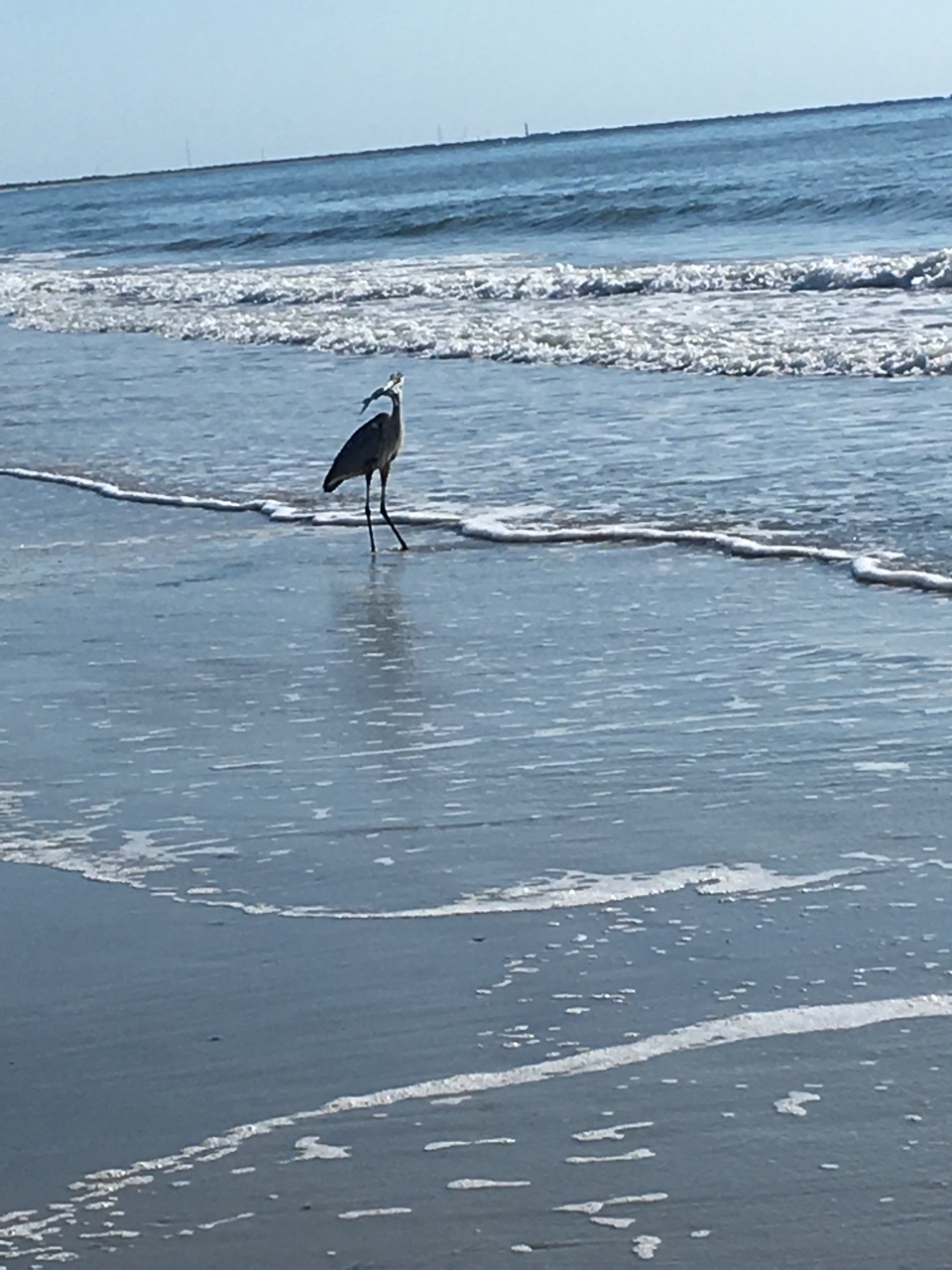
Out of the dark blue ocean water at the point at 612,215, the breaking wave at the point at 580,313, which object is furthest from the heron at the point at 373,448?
the dark blue ocean water at the point at 612,215

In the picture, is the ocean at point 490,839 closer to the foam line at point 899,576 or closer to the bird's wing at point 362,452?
the foam line at point 899,576

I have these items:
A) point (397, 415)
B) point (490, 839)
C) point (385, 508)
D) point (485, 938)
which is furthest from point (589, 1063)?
point (397, 415)

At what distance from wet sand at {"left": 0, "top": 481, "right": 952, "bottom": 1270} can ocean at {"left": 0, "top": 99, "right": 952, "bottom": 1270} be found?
0.04ft

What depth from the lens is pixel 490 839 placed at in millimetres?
4508

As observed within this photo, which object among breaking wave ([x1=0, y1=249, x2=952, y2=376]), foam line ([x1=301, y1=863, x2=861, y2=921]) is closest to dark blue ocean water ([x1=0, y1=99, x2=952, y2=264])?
breaking wave ([x1=0, y1=249, x2=952, y2=376])

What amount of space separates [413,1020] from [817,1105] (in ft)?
2.54

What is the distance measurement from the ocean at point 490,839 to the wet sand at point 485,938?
0.01 metres

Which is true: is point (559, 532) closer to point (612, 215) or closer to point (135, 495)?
point (135, 495)

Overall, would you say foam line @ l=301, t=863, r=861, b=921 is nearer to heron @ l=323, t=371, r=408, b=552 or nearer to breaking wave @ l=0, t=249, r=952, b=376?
heron @ l=323, t=371, r=408, b=552

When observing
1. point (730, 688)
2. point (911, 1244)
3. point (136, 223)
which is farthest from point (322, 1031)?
point (136, 223)

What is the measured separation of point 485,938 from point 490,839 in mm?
629

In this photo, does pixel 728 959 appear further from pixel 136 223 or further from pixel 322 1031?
pixel 136 223

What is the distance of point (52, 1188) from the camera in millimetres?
2957

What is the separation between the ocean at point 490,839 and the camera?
9.57 feet
